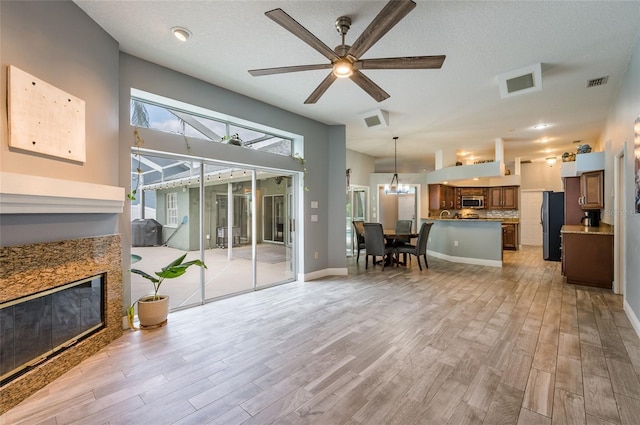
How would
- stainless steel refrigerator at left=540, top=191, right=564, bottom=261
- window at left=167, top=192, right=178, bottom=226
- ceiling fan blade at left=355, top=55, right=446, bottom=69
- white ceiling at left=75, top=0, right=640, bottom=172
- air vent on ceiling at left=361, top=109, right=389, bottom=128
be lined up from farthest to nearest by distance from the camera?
stainless steel refrigerator at left=540, top=191, right=564, bottom=261, air vent on ceiling at left=361, top=109, right=389, bottom=128, window at left=167, top=192, right=178, bottom=226, white ceiling at left=75, top=0, right=640, bottom=172, ceiling fan blade at left=355, top=55, right=446, bottom=69

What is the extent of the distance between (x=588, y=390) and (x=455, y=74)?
3.37m

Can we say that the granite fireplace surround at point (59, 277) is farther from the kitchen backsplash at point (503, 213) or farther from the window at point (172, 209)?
the kitchen backsplash at point (503, 213)

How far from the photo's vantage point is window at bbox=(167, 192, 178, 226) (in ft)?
12.3

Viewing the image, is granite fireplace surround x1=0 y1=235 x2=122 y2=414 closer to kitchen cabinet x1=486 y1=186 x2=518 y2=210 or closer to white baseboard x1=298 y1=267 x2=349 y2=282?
white baseboard x1=298 y1=267 x2=349 y2=282

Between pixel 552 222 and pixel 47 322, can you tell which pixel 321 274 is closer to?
pixel 47 322

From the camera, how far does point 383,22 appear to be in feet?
6.29

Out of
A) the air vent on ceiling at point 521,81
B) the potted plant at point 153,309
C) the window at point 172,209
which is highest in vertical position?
the air vent on ceiling at point 521,81

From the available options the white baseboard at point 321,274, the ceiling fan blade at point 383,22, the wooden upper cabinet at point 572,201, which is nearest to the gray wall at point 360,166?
the white baseboard at point 321,274

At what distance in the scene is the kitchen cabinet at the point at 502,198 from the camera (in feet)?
28.6

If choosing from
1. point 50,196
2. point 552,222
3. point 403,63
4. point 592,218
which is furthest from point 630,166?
point 50,196

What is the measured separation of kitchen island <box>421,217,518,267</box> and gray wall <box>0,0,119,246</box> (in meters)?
6.92

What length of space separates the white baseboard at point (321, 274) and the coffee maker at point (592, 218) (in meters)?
4.84

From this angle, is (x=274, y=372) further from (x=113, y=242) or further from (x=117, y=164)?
(x=117, y=164)

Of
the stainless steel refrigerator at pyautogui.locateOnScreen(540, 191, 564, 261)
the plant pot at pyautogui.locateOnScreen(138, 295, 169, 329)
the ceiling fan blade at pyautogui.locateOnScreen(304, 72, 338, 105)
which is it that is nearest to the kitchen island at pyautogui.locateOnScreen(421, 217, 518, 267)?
the stainless steel refrigerator at pyautogui.locateOnScreen(540, 191, 564, 261)
